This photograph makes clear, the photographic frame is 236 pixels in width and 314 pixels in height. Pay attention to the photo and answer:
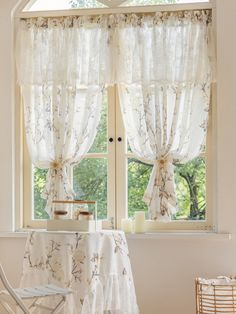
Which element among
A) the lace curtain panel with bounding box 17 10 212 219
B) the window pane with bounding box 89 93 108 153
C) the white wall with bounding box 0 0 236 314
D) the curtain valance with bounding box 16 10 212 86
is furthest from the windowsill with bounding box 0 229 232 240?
the curtain valance with bounding box 16 10 212 86

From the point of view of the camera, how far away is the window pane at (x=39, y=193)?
18.0 feet

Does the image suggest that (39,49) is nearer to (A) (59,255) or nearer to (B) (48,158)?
(B) (48,158)

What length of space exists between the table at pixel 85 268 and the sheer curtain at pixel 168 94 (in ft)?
2.34

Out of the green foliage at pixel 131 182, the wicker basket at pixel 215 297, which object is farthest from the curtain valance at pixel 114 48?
the wicker basket at pixel 215 297

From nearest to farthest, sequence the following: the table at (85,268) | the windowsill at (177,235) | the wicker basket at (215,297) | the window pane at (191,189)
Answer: the table at (85,268) → the wicker basket at (215,297) → the windowsill at (177,235) → the window pane at (191,189)

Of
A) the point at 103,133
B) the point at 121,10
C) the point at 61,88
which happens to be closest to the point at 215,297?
the point at 103,133

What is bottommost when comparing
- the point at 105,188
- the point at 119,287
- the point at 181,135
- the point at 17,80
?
the point at 119,287

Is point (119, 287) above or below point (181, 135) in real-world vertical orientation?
below

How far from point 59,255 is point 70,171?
1.03 meters

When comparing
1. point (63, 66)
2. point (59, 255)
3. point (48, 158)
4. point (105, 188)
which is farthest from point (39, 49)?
point (59, 255)

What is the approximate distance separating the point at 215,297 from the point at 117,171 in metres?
1.26

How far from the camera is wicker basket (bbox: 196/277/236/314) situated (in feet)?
15.6

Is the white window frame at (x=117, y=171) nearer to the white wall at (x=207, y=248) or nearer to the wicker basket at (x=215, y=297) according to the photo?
the white wall at (x=207, y=248)

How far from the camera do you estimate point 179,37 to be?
5.21 m
